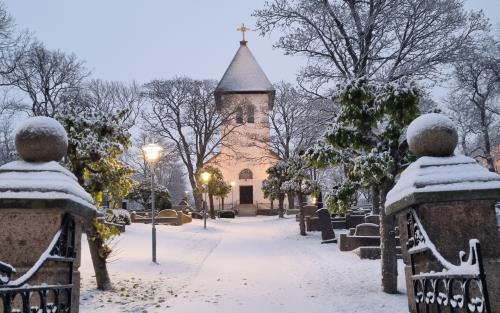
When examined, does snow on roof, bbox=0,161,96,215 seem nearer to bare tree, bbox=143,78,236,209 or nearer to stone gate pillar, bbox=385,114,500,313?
stone gate pillar, bbox=385,114,500,313

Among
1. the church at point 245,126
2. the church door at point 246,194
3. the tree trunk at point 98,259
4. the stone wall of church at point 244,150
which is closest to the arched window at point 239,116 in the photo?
the church at point 245,126

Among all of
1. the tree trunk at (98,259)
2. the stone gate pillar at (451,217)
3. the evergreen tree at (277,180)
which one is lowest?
the tree trunk at (98,259)

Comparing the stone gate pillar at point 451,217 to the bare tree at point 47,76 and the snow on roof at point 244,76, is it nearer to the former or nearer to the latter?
the bare tree at point 47,76

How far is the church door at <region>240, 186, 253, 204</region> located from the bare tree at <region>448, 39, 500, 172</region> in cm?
2428

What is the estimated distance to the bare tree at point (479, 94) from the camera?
89.2 ft

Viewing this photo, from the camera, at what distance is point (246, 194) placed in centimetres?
5288

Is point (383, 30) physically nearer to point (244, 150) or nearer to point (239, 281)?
point (239, 281)

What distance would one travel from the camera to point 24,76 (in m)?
29.7

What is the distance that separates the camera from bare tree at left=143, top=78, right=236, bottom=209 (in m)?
41.5

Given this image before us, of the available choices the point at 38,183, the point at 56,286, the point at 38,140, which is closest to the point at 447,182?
the point at 56,286

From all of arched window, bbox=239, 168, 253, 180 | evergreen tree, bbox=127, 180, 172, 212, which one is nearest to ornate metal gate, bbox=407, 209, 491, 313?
evergreen tree, bbox=127, 180, 172, 212

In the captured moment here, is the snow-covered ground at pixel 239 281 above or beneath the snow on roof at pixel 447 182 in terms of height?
beneath

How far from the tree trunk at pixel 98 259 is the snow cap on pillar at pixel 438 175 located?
6824 millimetres

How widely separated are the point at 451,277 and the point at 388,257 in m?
5.65
